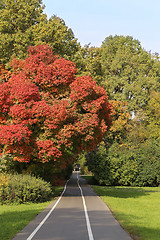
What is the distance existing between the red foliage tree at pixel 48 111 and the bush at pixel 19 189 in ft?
5.89

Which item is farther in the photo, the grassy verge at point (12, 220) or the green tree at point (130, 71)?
the green tree at point (130, 71)

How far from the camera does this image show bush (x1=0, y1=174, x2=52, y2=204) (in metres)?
23.4

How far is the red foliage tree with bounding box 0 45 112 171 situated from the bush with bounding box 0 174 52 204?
179 centimetres

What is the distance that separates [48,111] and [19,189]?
560 centimetres

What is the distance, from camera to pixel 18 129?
2383cm

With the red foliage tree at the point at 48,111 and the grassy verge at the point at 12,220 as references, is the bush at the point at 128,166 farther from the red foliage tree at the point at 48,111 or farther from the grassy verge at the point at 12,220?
the grassy verge at the point at 12,220

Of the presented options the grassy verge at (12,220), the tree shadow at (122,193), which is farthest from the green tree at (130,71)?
the grassy verge at (12,220)

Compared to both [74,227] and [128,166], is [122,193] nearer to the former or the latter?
[128,166]

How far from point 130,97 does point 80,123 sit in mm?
36557

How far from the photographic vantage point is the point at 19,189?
77.4ft

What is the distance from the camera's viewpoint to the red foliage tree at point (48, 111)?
24.6 m

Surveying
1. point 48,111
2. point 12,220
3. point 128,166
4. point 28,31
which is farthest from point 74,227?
point 128,166

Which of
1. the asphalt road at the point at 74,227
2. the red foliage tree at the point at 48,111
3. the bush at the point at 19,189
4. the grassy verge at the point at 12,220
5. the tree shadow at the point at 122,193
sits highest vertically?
the red foliage tree at the point at 48,111

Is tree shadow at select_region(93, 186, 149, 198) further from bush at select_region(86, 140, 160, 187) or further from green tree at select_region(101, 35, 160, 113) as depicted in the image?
green tree at select_region(101, 35, 160, 113)
